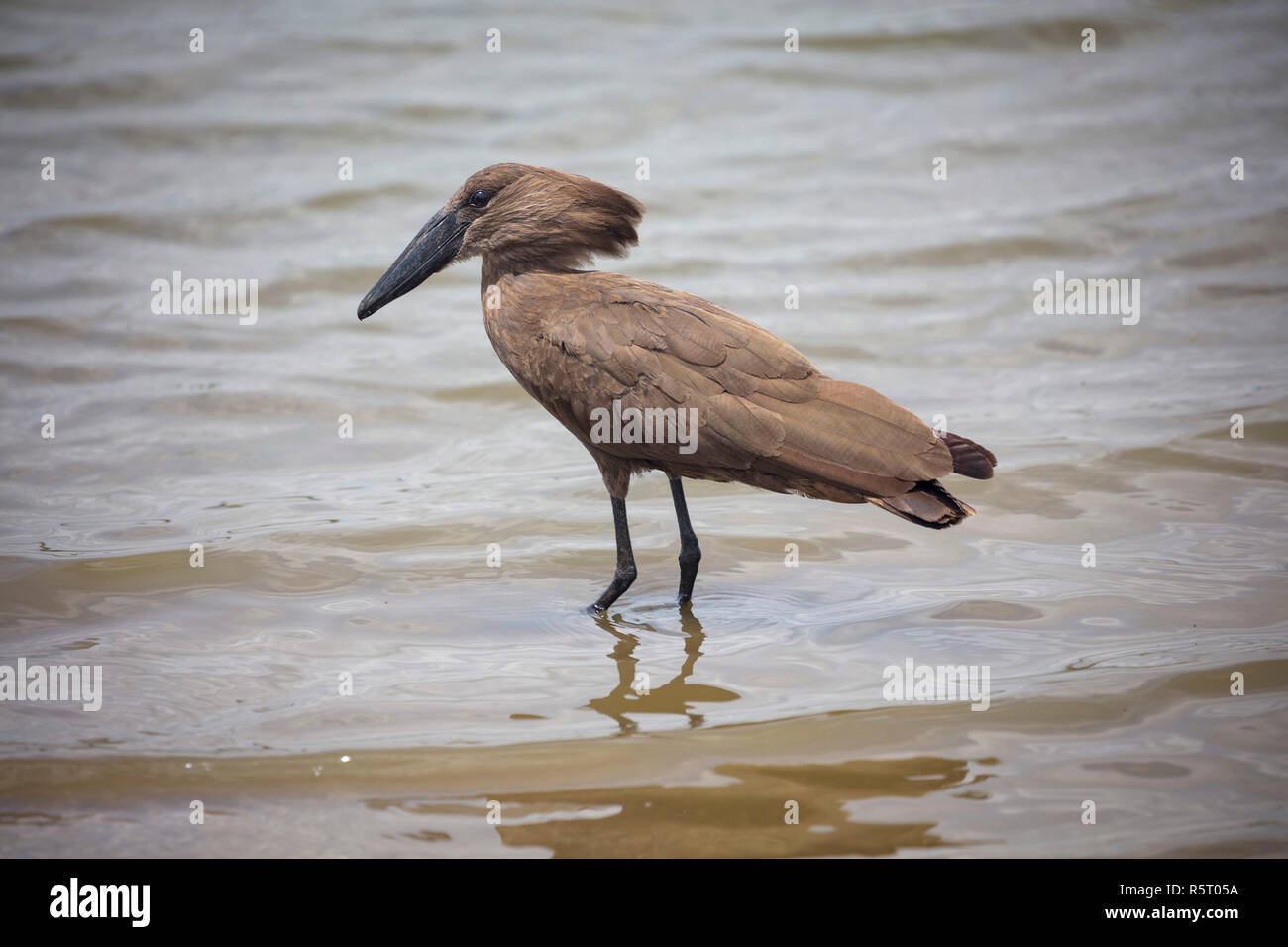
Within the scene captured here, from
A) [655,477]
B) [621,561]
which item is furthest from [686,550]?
[655,477]

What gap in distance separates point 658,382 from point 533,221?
95cm

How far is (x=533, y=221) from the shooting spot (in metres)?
5.28

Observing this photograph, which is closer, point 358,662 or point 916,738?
point 916,738

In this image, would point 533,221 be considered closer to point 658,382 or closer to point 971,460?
point 658,382

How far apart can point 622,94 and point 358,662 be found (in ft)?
31.7

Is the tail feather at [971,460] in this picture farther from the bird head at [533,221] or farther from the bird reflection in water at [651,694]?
the bird head at [533,221]

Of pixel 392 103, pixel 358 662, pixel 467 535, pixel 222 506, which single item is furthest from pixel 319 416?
pixel 392 103

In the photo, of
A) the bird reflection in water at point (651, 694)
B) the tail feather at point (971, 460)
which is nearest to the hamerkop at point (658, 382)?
the tail feather at point (971, 460)

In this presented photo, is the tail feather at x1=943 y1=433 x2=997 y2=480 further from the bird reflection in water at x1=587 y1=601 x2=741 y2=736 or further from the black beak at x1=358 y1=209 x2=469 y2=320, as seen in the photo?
the black beak at x1=358 y1=209 x2=469 y2=320

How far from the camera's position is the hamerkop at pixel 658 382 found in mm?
4707

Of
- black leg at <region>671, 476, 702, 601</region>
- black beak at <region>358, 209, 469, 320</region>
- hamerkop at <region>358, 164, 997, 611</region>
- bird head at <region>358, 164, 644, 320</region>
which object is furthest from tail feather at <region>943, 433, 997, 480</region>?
black beak at <region>358, 209, 469, 320</region>

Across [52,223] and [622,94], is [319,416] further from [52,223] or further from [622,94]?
[622,94]

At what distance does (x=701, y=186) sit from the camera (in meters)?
12.0
